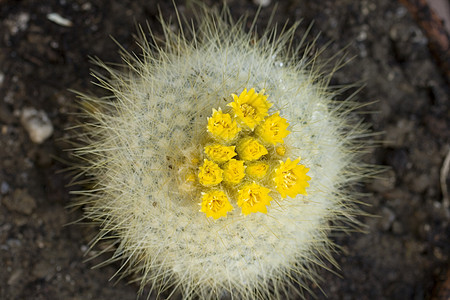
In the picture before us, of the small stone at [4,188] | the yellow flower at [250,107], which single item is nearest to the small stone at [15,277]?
the small stone at [4,188]

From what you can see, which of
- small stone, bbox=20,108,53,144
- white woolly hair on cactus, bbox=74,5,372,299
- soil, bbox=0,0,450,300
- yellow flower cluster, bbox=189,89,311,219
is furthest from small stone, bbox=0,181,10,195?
yellow flower cluster, bbox=189,89,311,219

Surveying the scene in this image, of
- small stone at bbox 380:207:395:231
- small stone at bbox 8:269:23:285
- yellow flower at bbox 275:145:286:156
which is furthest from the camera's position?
small stone at bbox 380:207:395:231

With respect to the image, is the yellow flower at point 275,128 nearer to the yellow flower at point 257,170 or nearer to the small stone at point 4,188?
the yellow flower at point 257,170

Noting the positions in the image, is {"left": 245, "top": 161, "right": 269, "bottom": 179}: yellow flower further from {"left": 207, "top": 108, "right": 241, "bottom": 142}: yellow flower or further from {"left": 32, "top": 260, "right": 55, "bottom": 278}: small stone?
{"left": 32, "top": 260, "right": 55, "bottom": 278}: small stone

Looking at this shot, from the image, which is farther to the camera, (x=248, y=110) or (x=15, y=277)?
(x=15, y=277)

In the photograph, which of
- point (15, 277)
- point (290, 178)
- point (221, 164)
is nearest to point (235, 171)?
point (221, 164)

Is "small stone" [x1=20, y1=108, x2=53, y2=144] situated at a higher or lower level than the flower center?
lower

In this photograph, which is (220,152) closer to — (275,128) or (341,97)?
(275,128)
